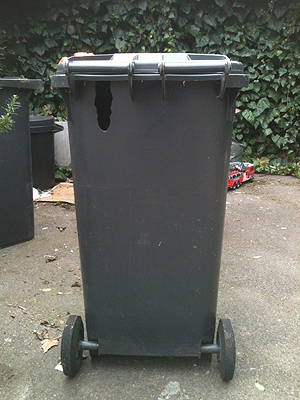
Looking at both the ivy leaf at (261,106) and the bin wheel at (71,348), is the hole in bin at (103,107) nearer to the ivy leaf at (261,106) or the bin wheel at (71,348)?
the bin wheel at (71,348)

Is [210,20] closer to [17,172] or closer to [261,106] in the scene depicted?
[261,106]

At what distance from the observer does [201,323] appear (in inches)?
79.7

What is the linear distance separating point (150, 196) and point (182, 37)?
506 cm

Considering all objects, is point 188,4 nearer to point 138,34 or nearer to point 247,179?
point 138,34

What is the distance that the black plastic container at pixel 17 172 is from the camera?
339cm

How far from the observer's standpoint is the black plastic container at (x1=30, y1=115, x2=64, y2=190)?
494 centimetres

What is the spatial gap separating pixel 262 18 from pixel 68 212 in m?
4.11

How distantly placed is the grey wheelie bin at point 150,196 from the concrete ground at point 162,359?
0.41 feet

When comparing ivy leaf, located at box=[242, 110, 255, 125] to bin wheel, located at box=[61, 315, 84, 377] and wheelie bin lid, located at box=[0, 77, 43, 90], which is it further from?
bin wheel, located at box=[61, 315, 84, 377]

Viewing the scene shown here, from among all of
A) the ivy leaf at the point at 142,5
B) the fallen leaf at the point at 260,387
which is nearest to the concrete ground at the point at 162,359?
the fallen leaf at the point at 260,387

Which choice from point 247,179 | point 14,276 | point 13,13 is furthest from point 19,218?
point 13,13

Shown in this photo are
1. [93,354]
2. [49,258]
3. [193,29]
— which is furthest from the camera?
[193,29]

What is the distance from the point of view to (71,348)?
199 cm

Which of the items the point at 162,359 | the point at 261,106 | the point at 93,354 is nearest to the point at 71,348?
the point at 93,354
